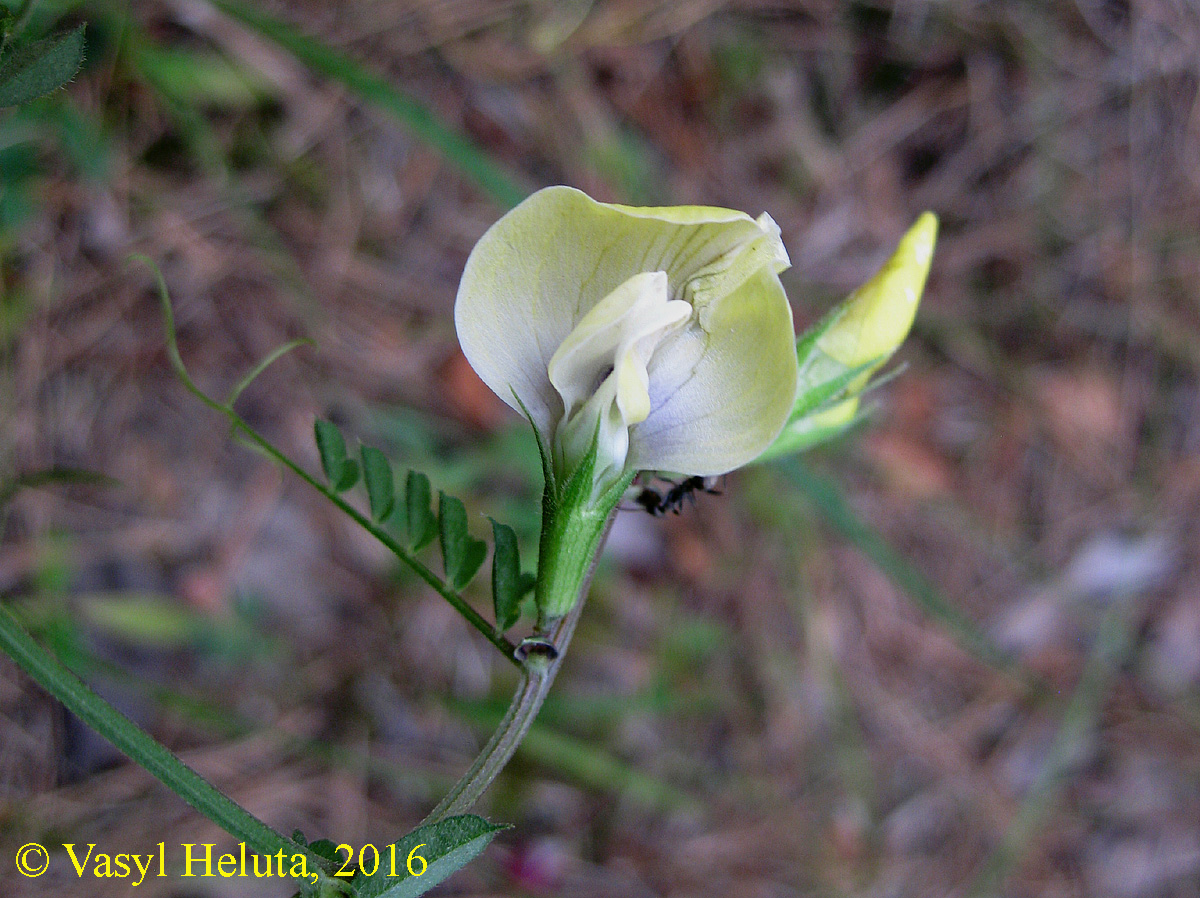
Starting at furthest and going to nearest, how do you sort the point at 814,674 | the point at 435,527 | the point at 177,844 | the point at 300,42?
the point at 814,674, the point at 177,844, the point at 300,42, the point at 435,527

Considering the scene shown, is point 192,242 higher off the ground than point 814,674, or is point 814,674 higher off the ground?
point 192,242

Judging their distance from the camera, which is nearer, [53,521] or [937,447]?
[53,521]

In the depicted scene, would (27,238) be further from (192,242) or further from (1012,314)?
(1012,314)

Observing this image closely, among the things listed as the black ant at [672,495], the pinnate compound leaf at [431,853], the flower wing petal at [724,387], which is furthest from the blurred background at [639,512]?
the pinnate compound leaf at [431,853]

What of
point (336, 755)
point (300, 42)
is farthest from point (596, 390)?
point (336, 755)

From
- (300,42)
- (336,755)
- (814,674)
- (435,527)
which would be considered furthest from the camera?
(814,674)

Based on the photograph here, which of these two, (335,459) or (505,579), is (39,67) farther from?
(505,579)

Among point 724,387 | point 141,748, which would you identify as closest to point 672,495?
point 724,387
